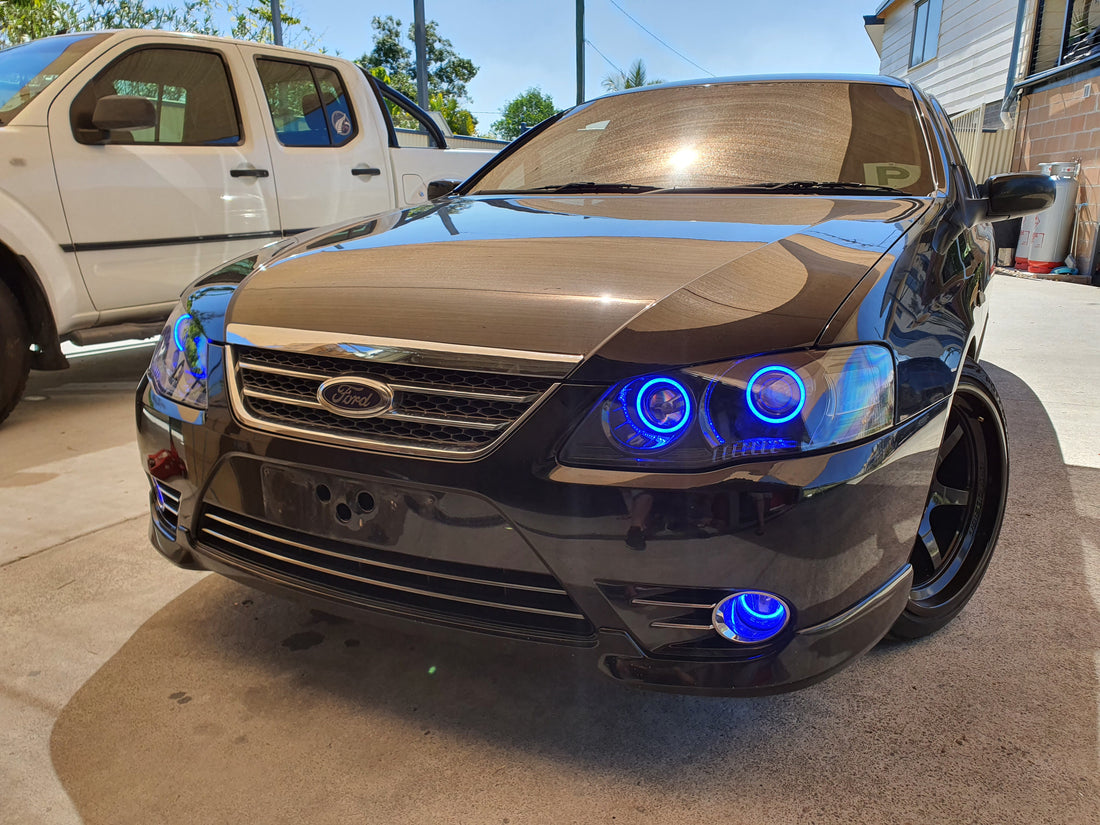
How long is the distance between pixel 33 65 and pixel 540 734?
4.19 metres

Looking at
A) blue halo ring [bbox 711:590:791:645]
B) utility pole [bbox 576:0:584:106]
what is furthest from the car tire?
utility pole [bbox 576:0:584:106]

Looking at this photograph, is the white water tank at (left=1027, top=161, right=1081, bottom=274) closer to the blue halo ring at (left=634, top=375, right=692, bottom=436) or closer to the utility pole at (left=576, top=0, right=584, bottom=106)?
the blue halo ring at (left=634, top=375, right=692, bottom=436)

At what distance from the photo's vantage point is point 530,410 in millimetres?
1352

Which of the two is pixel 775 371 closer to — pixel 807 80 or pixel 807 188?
pixel 807 188

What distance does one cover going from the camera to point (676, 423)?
4.31ft

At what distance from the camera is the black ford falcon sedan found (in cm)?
131

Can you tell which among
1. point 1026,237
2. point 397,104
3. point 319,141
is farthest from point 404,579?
point 1026,237

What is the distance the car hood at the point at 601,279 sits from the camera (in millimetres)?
1354

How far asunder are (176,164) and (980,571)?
4160mm

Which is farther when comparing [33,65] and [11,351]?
[33,65]

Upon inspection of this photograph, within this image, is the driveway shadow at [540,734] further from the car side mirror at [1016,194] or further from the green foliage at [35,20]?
the green foliage at [35,20]

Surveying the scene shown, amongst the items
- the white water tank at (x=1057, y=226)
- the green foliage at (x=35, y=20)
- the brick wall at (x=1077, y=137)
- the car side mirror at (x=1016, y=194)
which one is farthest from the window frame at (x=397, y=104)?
the green foliage at (x=35, y=20)

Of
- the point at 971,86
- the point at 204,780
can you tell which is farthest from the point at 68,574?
the point at 971,86

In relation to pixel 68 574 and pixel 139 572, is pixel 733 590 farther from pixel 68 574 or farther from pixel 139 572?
pixel 68 574
